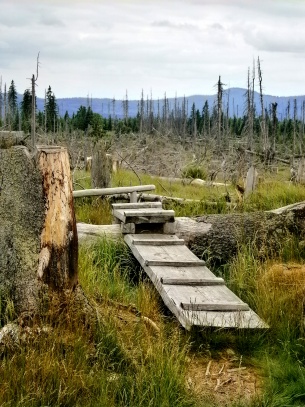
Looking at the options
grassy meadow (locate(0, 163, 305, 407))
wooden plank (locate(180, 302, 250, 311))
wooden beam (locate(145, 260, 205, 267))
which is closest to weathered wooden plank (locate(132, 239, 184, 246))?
wooden beam (locate(145, 260, 205, 267))

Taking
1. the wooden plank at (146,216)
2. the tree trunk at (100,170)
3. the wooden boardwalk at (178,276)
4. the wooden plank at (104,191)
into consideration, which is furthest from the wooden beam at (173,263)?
the tree trunk at (100,170)

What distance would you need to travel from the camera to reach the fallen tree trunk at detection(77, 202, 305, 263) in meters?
7.95

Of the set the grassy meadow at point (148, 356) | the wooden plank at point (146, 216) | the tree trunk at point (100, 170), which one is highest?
the tree trunk at point (100, 170)

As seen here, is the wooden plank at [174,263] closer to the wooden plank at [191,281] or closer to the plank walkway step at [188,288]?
the plank walkway step at [188,288]

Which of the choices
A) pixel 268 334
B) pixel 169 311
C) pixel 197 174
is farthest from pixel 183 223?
pixel 197 174

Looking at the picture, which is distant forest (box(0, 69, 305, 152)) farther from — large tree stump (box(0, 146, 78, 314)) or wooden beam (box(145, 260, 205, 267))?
large tree stump (box(0, 146, 78, 314))

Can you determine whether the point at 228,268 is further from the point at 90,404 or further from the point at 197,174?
the point at 197,174

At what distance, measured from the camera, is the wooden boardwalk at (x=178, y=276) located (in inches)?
203

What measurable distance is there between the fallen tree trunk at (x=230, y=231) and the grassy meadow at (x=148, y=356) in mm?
1854

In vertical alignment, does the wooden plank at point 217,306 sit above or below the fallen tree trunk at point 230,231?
below

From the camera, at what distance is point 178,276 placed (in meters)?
6.19

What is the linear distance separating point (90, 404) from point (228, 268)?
4.25 m

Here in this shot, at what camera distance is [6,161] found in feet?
15.1

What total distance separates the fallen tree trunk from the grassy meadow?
1.85m
